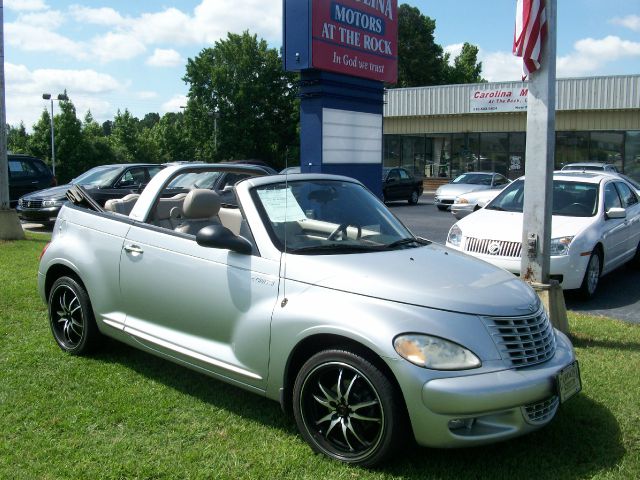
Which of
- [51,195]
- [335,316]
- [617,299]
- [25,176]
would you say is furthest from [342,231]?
[25,176]

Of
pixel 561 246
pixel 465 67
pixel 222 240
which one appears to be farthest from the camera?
pixel 465 67

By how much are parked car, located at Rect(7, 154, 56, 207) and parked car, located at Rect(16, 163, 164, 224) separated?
9.13 feet

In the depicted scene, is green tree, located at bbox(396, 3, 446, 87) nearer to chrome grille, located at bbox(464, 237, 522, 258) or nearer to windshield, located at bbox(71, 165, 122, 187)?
windshield, located at bbox(71, 165, 122, 187)

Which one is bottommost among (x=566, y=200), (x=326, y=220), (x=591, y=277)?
(x=591, y=277)

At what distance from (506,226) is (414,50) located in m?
57.2

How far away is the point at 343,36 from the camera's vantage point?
342 inches

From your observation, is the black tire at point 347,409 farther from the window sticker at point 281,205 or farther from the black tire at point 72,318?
the black tire at point 72,318

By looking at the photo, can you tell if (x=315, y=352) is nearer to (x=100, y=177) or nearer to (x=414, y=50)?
(x=100, y=177)

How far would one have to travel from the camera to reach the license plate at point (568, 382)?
137 inches

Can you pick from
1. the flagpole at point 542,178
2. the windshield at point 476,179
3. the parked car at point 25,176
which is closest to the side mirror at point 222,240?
the flagpole at point 542,178

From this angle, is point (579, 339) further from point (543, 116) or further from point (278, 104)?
point (278, 104)

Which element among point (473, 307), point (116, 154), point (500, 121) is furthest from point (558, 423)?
point (116, 154)

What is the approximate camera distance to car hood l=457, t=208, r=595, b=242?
7785 millimetres

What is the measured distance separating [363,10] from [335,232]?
19.6 ft
